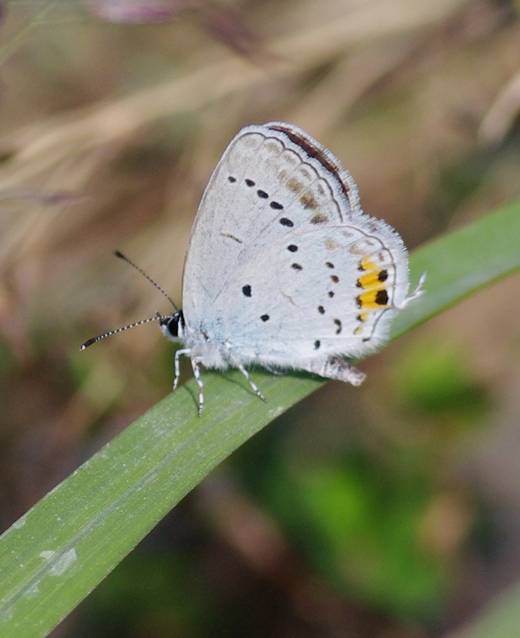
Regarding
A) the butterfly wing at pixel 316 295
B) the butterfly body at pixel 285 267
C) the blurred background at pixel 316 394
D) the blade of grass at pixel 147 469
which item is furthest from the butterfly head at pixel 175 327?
the blurred background at pixel 316 394

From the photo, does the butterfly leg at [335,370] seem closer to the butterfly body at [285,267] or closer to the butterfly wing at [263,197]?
the butterfly body at [285,267]

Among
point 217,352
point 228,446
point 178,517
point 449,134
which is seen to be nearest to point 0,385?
point 178,517

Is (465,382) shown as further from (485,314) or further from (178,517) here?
(178,517)

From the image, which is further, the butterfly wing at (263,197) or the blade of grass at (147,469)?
the butterfly wing at (263,197)

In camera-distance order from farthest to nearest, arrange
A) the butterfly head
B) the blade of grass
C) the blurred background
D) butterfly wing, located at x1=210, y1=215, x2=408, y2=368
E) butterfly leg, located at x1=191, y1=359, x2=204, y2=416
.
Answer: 1. the blurred background
2. the butterfly head
3. butterfly wing, located at x1=210, y1=215, x2=408, y2=368
4. butterfly leg, located at x1=191, y1=359, x2=204, y2=416
5. the blade of grass

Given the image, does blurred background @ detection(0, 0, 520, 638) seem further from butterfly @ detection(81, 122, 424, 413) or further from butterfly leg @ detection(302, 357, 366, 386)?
butterfly leg @ detection(302, 357, 366, 386)

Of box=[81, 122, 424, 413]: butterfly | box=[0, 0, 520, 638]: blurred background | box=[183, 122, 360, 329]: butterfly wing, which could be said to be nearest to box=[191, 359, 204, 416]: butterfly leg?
box=[81, 122, 424, 413]: butterfly
